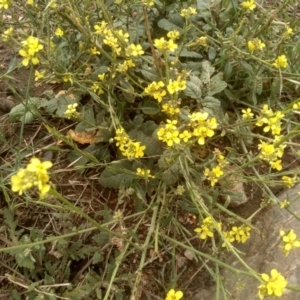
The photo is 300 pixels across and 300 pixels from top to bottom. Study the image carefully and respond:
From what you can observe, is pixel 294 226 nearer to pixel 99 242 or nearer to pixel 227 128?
pixel 227 128

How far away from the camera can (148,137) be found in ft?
5.69

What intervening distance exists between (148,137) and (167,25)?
479 millimetres

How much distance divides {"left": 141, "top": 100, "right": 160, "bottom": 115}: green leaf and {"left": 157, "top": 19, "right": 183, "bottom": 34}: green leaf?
33 cm

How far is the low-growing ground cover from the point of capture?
153cm

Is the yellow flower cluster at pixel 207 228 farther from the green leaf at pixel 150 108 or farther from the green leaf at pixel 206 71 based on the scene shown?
the green leaf at pixel 206 71

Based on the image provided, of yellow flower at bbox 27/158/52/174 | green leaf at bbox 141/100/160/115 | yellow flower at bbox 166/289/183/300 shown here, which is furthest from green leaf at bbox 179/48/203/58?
yellow flower at bbox 27/158/52/174

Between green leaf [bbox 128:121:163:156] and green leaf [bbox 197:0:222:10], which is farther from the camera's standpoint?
green leaf [bbox 197:0:222:10]

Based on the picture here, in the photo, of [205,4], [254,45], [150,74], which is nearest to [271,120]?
[254,45]

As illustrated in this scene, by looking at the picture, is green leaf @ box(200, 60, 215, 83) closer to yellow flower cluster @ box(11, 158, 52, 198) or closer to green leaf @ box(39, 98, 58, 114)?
green leaf @ box(39, 98, 58, 114)

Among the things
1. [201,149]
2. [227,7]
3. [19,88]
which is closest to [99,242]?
[201,149]

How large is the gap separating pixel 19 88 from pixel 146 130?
0.68m

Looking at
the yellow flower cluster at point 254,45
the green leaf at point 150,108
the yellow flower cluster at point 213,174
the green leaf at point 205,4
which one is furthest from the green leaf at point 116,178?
the green leaf at point 205,4

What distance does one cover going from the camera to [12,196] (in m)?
1.74

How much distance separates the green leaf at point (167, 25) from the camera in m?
1.85
